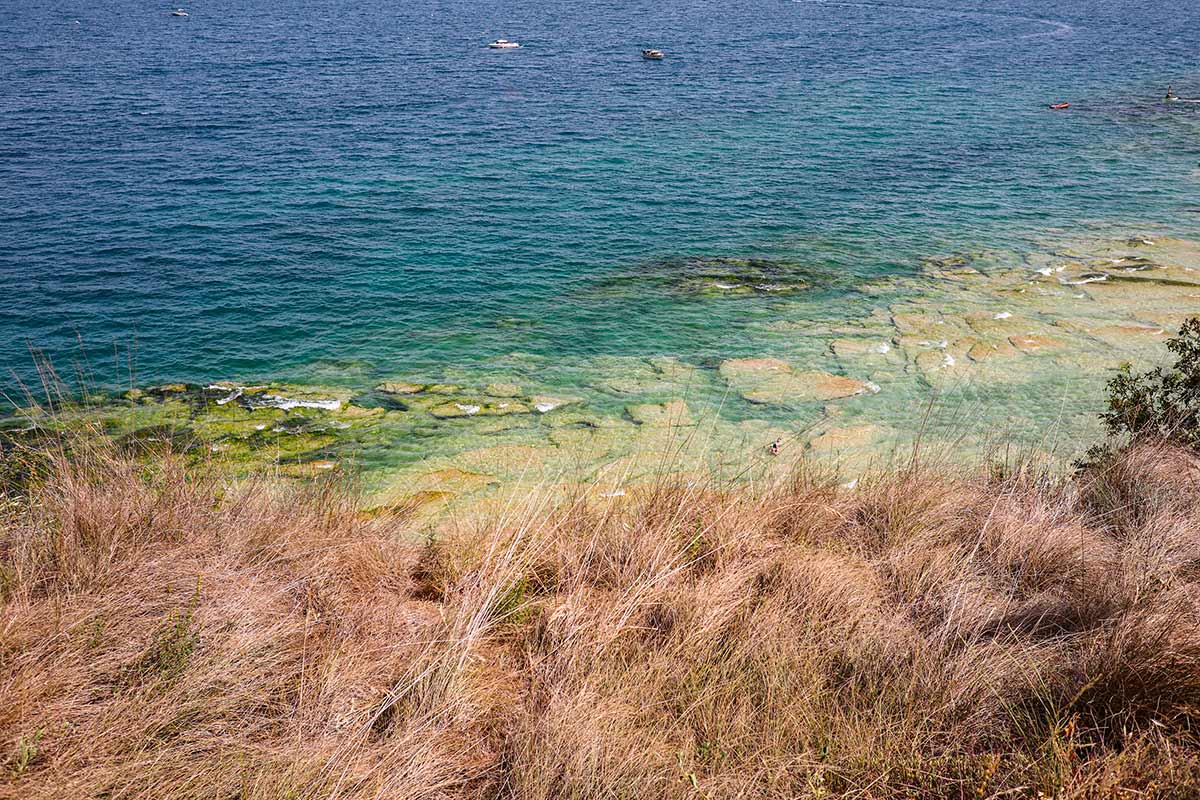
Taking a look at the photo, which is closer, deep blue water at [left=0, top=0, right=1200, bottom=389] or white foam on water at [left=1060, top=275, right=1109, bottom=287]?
deep blue water at [left=0, top=0, right=1200, bottom=389]

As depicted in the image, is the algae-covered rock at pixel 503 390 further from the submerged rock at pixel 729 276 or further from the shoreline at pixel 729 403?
the submerged rock at pixel 729 276

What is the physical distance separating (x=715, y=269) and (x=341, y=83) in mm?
24422

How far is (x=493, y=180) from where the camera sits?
2238 centimetres

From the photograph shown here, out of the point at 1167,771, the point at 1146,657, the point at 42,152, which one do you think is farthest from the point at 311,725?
the point at 42,152

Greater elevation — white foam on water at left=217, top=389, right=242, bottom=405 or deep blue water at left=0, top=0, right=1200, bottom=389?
deep blue water at left=0, top=0, right=1200, bottom=389

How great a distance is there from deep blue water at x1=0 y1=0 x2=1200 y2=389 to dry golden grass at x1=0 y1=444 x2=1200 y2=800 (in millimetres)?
7249

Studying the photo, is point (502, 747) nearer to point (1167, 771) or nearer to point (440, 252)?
point (1167, 771)

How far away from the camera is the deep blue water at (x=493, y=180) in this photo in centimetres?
1435

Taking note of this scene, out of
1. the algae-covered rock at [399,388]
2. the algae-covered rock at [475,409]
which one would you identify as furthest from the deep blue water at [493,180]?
the algae-covered rock at [475,409]

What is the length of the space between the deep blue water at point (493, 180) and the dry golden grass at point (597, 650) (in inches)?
285

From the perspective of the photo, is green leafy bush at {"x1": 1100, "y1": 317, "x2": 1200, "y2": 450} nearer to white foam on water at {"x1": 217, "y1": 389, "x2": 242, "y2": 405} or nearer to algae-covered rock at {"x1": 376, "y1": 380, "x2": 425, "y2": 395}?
algae-covered rock at {"x1": 376, "y1": 380, "x2": 425, "y2": 395}

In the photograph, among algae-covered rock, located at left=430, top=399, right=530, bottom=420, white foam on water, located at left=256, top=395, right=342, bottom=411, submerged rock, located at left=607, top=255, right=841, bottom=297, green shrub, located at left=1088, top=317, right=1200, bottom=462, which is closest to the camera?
green shrub, located at left=1088, top=317, right=1200, bottom=462

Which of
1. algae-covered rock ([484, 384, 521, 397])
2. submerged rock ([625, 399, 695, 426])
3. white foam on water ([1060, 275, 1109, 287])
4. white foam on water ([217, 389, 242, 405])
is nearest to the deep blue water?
white foam on water ([217, 389, 242, 405])

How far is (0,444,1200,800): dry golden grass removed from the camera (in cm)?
343
